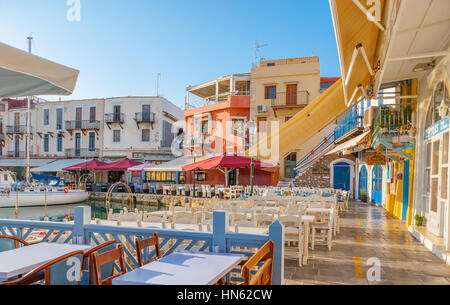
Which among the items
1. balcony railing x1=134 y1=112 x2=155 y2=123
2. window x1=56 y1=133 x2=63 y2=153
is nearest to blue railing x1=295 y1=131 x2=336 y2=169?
balcony railing x1=134 y1=112 x2=155 y2=123

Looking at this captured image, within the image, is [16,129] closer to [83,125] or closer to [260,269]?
[83,125]

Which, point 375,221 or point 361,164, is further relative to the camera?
point 361,164

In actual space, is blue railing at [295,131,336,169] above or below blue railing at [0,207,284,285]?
above

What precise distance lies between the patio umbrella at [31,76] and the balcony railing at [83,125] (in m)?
29.1

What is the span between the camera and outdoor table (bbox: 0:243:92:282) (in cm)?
275

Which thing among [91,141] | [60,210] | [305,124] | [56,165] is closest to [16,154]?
[56,165]

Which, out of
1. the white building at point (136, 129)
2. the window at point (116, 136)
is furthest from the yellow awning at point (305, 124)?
the window at point (116, 136)

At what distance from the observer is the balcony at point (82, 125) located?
31469 millimetres

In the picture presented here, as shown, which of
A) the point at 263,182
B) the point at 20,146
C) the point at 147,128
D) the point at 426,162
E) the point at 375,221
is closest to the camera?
the point at 426,162

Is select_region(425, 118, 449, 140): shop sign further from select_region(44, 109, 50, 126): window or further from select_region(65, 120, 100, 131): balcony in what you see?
select_region(44, 109, 50, 126): window

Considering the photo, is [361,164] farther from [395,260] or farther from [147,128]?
[147,128]

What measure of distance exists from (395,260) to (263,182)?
16.2 meters
